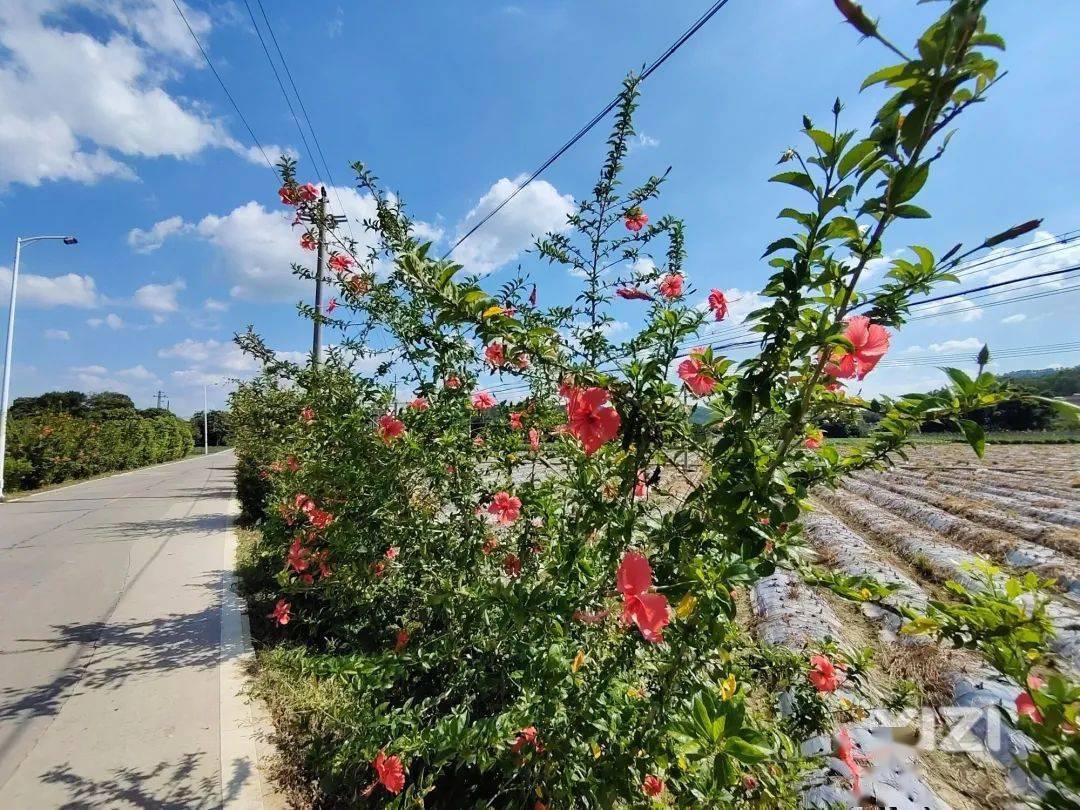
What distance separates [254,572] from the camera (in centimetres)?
521

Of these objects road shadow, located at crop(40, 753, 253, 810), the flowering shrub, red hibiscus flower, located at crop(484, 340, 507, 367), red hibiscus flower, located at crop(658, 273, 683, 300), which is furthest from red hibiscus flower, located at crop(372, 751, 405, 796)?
red hibiscus flower, located at crop(658, 273, 683, 300)

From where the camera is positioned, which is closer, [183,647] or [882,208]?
[882,208]

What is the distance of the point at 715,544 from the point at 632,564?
250 mm

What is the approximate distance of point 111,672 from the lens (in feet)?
10.4

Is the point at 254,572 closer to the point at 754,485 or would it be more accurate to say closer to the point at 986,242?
the point at 754,485

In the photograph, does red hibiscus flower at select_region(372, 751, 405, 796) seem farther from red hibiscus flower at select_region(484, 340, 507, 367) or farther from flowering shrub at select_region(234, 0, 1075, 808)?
red hibiscus flower at select_region(484, 340, 507, 367)

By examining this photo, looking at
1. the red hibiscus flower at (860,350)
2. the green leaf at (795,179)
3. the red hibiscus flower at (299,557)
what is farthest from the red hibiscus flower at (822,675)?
the red hibiscus flower at (299,557)

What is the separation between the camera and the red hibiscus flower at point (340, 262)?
2.68 m

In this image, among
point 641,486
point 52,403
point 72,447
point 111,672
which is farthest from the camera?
point 52,403

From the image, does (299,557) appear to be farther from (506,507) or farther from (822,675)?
(822,675)

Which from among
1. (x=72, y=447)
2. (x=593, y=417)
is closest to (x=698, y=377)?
(x=593, y=417)

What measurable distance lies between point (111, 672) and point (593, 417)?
3870mm

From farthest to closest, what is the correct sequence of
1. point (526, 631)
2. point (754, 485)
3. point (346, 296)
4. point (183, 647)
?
point (183, 647) → point (346, 296) → point (526, 631) → point (754, 485)

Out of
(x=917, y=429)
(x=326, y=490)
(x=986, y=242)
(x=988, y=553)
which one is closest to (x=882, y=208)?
(x=986, y=242)
